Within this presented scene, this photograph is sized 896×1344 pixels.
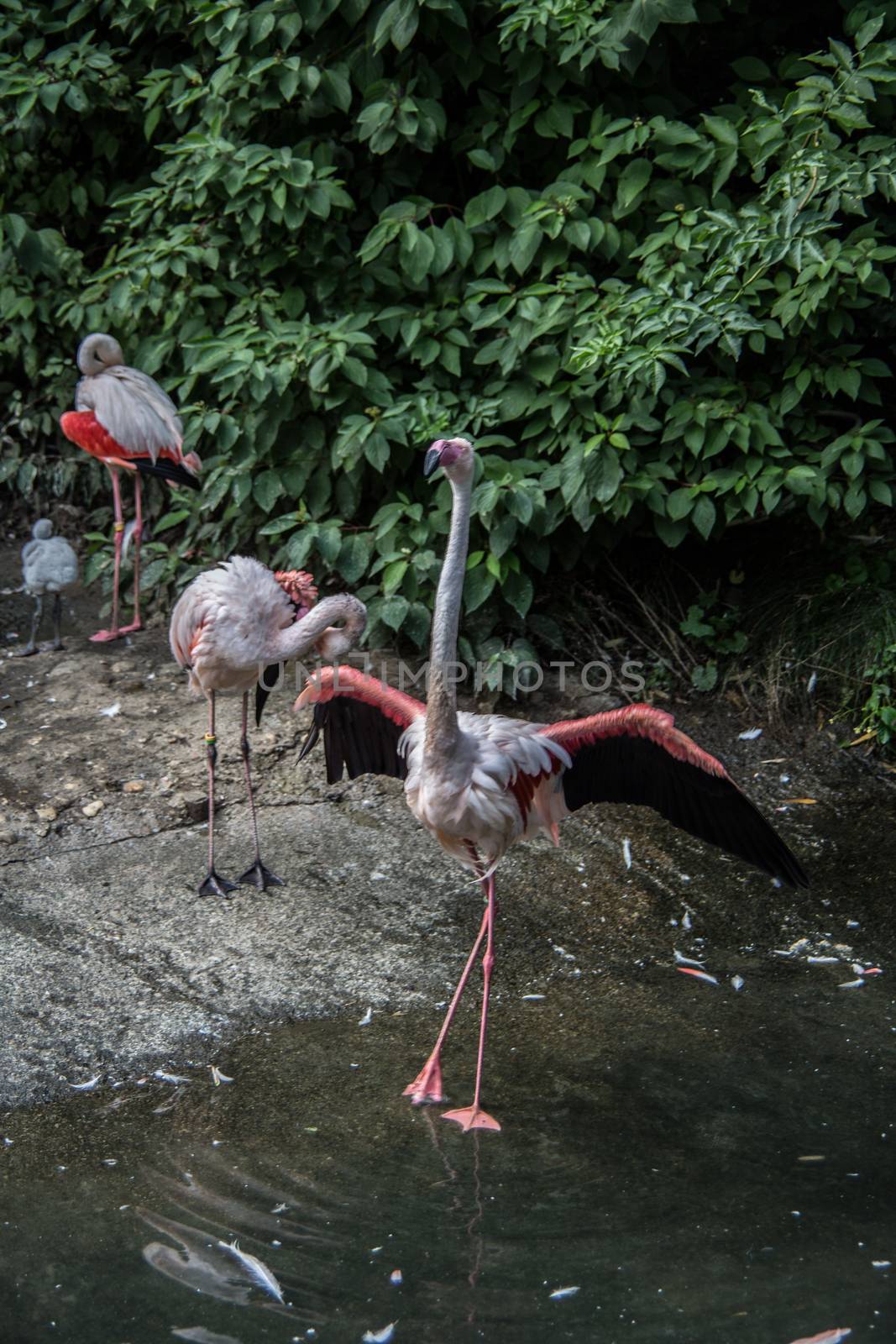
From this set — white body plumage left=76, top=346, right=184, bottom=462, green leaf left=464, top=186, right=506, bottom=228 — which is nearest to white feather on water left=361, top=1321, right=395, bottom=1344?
white body plumage left=76, top=346, right=184, bottom=462

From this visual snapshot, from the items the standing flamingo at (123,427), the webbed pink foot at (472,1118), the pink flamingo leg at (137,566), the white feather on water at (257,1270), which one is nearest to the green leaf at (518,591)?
the standing flamingo at (123,427)

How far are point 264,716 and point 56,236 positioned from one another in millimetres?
2962

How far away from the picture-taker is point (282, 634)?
4.51 m

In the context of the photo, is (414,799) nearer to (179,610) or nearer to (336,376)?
(179,610)

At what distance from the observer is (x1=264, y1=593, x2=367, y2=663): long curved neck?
175 inches

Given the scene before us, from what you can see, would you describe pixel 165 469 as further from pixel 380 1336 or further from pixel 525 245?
pixel 380 1336

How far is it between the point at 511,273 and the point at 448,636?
2.71 m

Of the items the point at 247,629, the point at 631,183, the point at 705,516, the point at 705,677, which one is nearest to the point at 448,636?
the point at 247,629

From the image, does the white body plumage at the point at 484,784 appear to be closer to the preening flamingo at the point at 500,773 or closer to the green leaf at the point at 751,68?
the preening flamingo at the point at 500,773

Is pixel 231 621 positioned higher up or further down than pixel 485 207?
further down

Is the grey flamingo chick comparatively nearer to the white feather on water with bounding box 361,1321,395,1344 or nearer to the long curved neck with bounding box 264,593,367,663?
the long curved neck with bounding box 264,593,367,663

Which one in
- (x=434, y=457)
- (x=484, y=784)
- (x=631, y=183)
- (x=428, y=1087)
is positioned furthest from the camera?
(x=631, y=183)

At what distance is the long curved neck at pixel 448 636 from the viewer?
140 inches

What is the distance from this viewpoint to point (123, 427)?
5.98m
